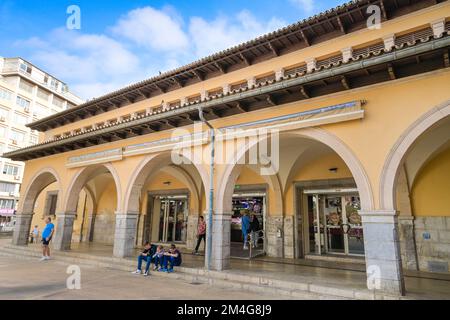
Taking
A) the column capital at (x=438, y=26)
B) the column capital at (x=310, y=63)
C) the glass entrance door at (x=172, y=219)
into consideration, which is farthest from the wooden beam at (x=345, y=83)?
the glass entrance door at (x=172, y=219)

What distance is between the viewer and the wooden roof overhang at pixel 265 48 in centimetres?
823

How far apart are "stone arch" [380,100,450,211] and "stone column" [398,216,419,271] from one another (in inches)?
147

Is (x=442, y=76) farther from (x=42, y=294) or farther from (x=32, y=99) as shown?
(x=32, y=99)

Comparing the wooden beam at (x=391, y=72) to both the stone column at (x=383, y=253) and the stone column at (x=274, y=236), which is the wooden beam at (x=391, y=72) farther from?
the stone column at (x=274, y=236)

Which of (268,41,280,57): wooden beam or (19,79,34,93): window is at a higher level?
(19,79,34,93): window

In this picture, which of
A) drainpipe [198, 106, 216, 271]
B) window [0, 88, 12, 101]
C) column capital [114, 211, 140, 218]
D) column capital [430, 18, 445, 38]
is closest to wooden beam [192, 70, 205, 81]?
drainpipe [198, 106, 216, 271]

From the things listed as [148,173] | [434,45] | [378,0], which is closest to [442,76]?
[434,45]

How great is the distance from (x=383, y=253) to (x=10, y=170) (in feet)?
138

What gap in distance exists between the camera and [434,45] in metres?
5.03

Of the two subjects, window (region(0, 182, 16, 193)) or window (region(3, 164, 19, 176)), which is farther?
window (region(3, 164, 19, 176))

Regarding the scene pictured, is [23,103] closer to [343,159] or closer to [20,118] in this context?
[20,118]

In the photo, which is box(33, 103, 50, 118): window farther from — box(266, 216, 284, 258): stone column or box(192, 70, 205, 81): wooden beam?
box(266, 216, 284, 258): stone column

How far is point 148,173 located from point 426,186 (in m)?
8.94

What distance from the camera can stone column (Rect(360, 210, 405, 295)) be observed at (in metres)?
5.30
